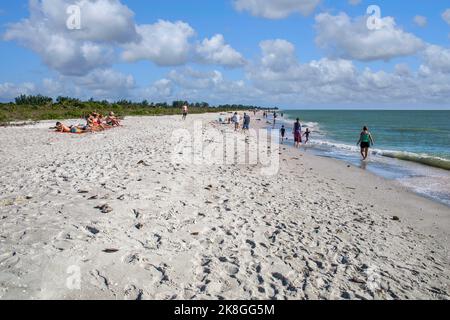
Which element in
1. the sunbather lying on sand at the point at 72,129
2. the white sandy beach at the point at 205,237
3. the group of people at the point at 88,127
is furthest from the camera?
the group of people at the point at 88,127

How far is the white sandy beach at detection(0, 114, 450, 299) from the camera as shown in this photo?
14.8ft

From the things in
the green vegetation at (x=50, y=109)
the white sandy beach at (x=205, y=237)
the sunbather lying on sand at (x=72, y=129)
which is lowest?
the white sandy beach at (x=205, y=237)

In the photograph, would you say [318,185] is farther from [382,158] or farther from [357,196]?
[382,158]

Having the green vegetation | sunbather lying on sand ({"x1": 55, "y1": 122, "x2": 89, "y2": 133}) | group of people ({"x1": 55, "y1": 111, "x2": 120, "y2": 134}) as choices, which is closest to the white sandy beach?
sunbather lying on sand ({"x1": 55, "y1": 122, "x2": 89, "y2": 133})

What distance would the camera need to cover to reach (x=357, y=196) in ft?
33.7

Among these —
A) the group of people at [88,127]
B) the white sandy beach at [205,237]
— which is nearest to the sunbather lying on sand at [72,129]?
the group of people at [88,127]

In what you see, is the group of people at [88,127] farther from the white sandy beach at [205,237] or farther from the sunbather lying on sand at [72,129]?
the white sandy beach at [205,237]

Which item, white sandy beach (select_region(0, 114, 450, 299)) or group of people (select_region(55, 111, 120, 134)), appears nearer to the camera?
white sandy beach (select_region(0, 114, 450, 299))

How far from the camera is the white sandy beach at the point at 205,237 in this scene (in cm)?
452

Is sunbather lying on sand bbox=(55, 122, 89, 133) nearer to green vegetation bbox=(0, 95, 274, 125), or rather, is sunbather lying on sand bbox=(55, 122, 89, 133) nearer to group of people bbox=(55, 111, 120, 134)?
group of people bbox=(55, 111, 120, 134)

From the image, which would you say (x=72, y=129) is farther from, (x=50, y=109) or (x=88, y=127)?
(x=50, y=109)

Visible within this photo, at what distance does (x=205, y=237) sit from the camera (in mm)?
6023

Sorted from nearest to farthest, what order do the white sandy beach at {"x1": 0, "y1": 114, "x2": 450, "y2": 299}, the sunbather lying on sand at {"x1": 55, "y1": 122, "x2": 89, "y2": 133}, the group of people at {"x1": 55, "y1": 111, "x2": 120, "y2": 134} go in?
the white sandy beach at {"x1": 0, "y1": 114, "x2": 450, "y2": 299} → the sunbather lying on sand at {"x1": 55, "y1": 122, "x2": 89, "y2": 133} → the group of people at {"x1": 55, "y1": 111, "x2": 120, "y2": 134}

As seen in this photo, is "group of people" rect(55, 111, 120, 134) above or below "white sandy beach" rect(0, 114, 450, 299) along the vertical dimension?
above
